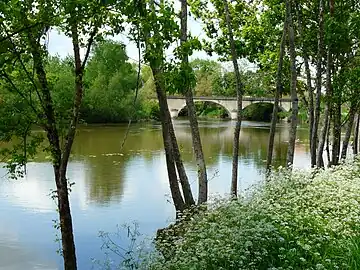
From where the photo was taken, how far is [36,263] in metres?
9.88

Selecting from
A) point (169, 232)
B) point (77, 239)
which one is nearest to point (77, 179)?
point (77, 239)

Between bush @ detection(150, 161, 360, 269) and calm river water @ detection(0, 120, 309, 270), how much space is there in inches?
110

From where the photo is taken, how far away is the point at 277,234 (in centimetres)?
571

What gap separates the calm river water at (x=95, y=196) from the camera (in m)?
10.6

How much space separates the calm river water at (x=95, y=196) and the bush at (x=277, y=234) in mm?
2795

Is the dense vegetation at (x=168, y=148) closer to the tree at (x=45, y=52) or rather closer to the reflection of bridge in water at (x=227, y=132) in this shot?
the tree at (x=45, y=52)

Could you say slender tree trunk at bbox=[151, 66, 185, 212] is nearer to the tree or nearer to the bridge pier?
the tree

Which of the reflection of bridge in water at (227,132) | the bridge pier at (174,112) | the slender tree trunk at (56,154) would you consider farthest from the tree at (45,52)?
the bridge pier at (174,112)

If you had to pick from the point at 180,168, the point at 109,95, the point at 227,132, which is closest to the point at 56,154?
the point at 180,168

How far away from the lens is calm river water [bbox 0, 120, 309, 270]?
10570mm

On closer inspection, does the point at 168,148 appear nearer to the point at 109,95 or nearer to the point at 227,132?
the point at 227,132

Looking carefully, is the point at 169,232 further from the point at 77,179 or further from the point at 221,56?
the point at 77,179

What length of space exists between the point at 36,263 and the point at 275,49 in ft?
29.3

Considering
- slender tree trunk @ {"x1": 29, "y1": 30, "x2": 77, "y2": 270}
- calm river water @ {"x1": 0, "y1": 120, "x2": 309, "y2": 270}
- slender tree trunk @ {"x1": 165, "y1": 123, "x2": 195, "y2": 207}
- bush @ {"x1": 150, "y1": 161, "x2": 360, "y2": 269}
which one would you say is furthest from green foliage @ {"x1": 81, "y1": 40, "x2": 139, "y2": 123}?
bush @ {"x1": 150, "y1": 161, "x2": 360, "y2": 269}
